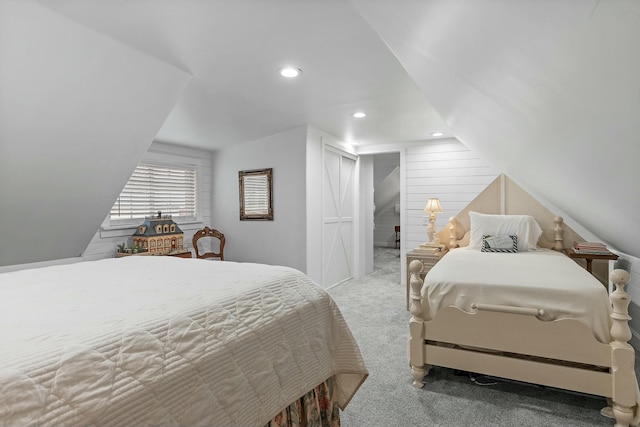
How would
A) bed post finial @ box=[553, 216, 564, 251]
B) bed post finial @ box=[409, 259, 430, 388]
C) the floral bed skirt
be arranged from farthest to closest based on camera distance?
bed post finial @ box=[553, 216, 564, 251] < bed post finial @ box=[409, 259, 430, 388] < the floral bed skirt

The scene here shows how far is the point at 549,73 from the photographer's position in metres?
0.97

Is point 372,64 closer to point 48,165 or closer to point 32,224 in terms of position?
point 48,165

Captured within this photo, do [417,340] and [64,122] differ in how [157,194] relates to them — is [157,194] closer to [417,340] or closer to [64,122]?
[64,122]

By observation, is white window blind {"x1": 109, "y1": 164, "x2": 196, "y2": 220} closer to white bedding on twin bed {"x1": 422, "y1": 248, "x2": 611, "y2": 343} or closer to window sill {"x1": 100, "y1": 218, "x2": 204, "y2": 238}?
window sill {"x1": 100, "y1": 218, "x2": 204, "y2": 238}

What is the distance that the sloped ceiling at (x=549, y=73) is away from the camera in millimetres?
734

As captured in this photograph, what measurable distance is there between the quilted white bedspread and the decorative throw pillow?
2.52 m

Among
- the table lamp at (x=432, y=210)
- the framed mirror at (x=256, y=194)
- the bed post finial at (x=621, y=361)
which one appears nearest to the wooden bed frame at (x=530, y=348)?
the bed post finial at (x=621, y=361)

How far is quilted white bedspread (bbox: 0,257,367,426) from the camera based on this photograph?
0.71 metres

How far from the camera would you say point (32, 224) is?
2.91 metres

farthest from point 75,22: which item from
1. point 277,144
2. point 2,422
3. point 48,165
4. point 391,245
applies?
point 391,245

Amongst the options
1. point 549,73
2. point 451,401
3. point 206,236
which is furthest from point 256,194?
point 549,73

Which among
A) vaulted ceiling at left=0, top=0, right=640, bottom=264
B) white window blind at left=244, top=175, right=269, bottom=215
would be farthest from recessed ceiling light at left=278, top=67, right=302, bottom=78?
white window blind at left=244, top=175, right=269, bottom=215

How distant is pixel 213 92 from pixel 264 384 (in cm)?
266

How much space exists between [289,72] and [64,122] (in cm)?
165
